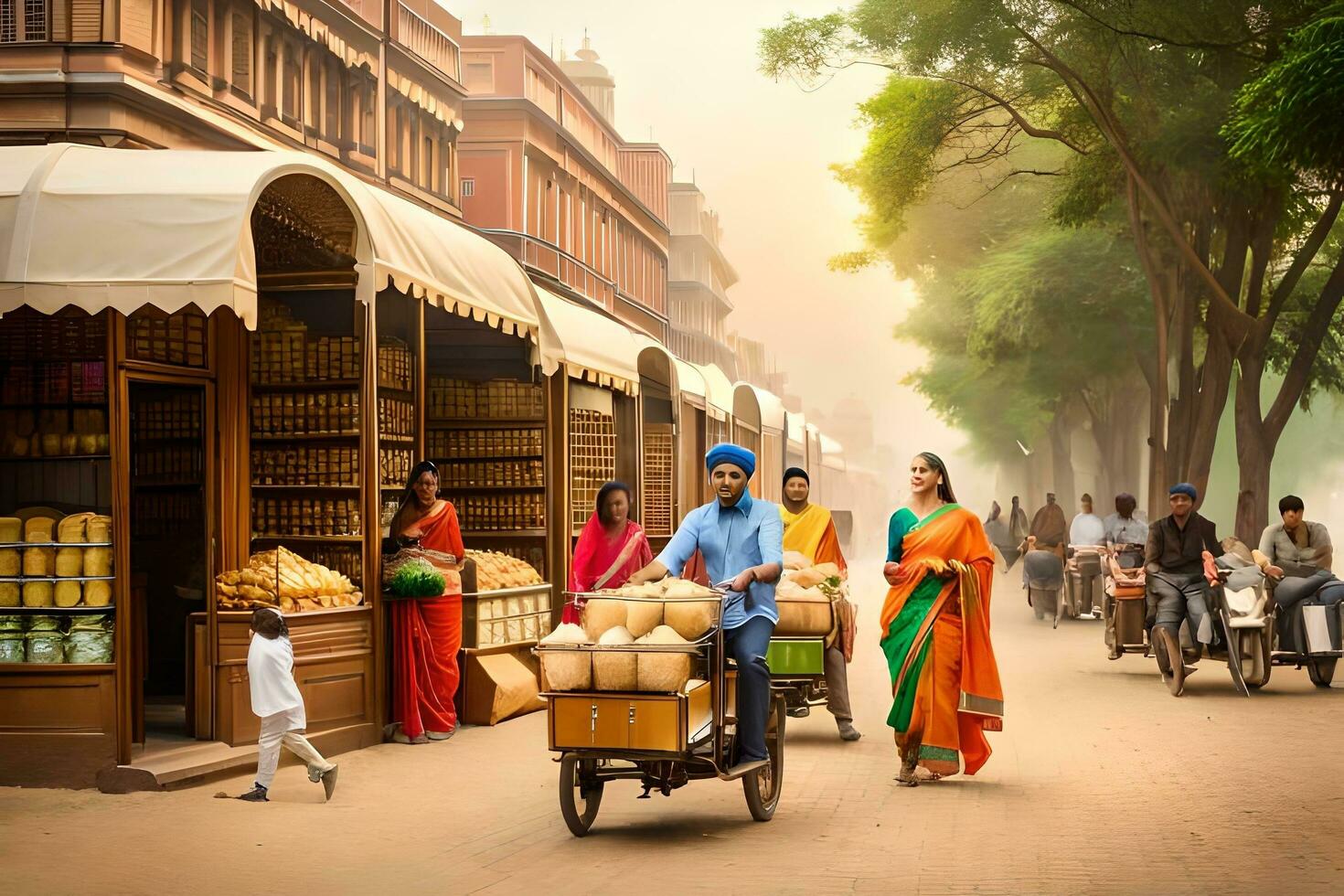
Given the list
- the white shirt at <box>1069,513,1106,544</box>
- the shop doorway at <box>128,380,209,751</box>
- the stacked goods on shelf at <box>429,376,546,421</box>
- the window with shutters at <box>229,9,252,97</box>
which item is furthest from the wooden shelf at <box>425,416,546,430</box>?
the white shirt at <box>1069,513,1106,544</box>

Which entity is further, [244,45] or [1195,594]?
[244,45]

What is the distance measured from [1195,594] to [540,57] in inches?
1065

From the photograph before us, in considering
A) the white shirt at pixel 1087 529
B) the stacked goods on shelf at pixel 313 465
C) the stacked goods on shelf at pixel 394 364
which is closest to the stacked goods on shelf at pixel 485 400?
the stacked goods on shelf at pixel 394 364

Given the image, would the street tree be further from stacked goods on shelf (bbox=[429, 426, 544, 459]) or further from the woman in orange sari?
the woman in orange sari

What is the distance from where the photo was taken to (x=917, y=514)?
460 inches

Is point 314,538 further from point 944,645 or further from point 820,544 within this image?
point 944,645

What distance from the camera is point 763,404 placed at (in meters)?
34.7

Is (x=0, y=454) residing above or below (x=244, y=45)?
below

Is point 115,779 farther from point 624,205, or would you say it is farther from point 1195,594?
point 624,205

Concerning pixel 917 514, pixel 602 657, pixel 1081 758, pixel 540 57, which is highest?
pixel 540 57

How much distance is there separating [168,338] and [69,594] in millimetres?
1952

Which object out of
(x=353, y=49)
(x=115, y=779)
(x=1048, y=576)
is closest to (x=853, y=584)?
(x=1048, y=576)

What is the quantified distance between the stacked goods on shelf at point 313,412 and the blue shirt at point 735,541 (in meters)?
4.74

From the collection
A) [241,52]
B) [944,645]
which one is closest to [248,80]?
[241,52]
